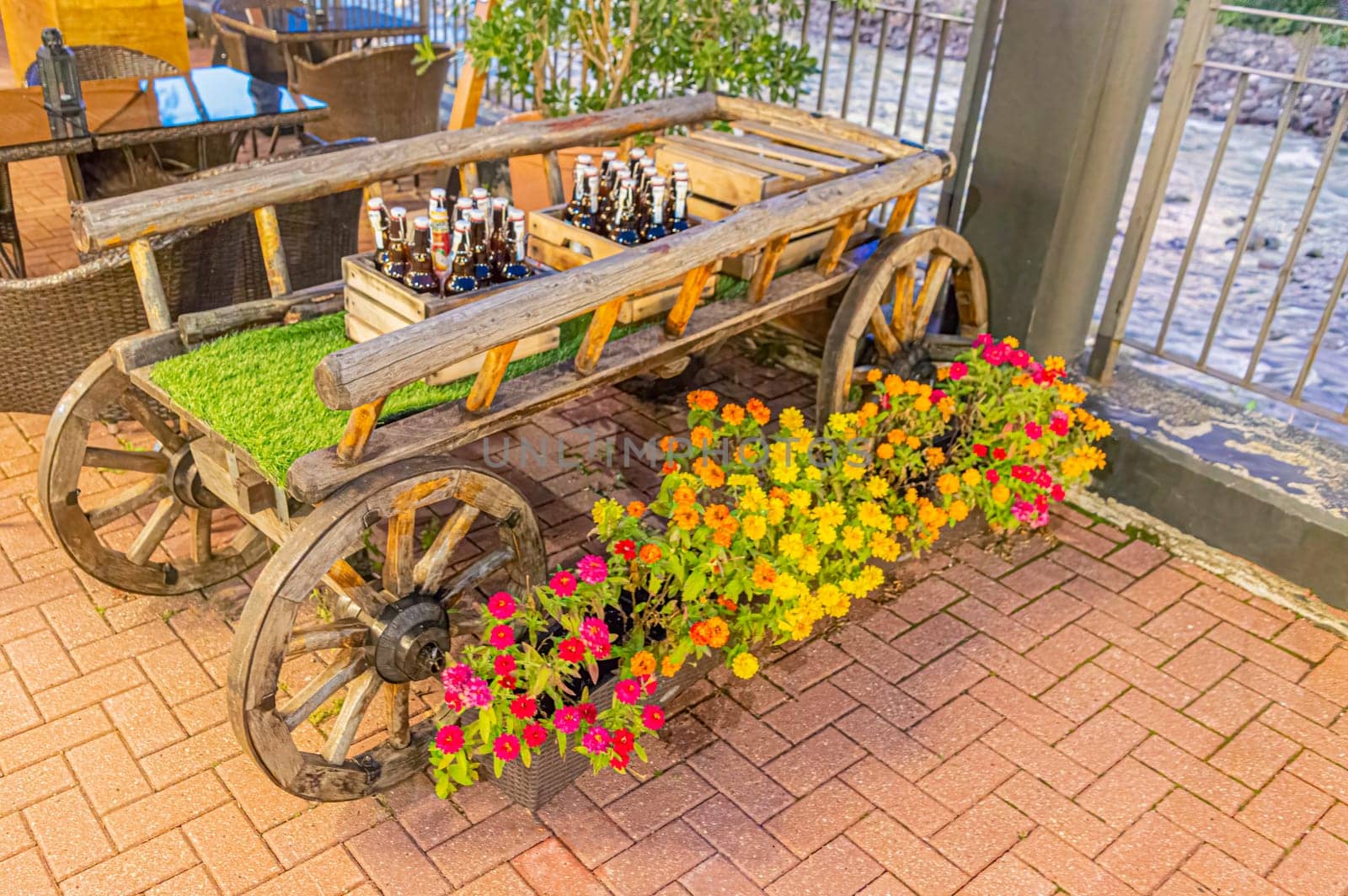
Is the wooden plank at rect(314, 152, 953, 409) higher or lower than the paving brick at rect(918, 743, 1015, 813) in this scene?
higher

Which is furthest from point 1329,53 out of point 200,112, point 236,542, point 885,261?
point 236,542

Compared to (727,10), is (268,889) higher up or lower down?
lower down

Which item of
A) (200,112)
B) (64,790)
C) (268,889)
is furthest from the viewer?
(200,112)

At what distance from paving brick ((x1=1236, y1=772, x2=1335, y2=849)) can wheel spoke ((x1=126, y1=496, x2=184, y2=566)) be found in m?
3.25

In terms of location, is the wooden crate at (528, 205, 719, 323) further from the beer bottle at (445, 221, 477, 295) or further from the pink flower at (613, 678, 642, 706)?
the pink flower at (613, 678, 642, 706)

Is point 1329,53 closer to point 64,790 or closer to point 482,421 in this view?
point 482,421

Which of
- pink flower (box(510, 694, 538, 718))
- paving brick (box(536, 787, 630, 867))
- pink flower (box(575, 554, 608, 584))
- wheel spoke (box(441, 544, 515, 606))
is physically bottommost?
paving brick (box(536, 787, 630, 867))

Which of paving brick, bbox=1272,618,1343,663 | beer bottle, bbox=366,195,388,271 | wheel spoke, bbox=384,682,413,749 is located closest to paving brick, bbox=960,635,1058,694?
paving brick, bbox=1272,618,1343,663

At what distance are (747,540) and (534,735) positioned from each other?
33.7 inches

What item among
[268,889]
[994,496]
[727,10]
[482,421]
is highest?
[727,10]

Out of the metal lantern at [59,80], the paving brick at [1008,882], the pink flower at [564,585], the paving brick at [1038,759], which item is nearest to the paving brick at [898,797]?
the paving brick at [1008,882]

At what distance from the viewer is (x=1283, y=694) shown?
3.50 m

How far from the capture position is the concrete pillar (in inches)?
155

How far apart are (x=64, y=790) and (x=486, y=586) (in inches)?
52.5
